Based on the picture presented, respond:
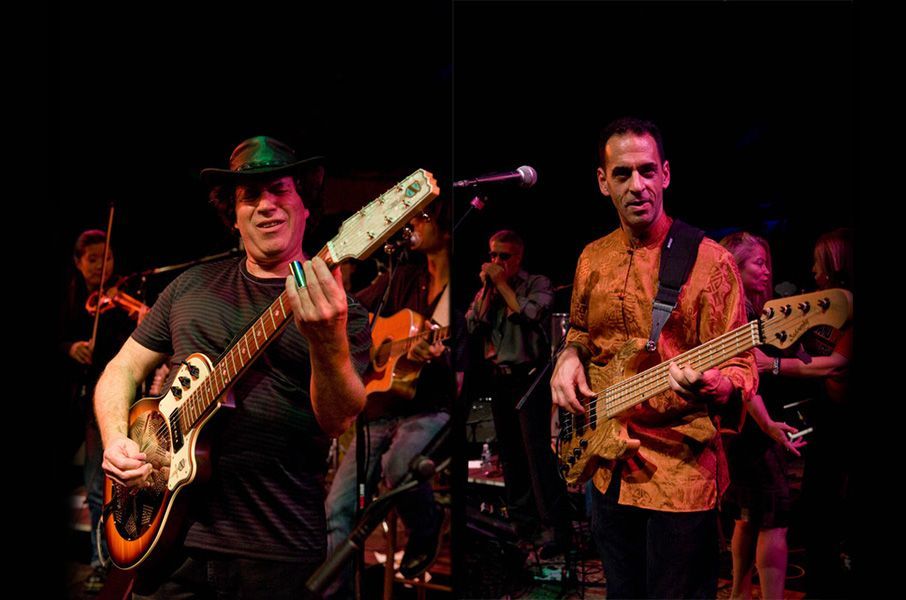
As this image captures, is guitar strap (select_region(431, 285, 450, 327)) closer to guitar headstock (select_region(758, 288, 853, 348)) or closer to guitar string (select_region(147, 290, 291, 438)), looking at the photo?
guitar string (select_region(147, 290, 291, 438))

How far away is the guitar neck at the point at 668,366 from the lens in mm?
1989

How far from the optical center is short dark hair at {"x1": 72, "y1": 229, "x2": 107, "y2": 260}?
9.87 feet

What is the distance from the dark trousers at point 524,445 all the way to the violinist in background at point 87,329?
5.14 feet

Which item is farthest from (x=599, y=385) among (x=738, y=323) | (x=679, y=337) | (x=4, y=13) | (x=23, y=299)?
(x=4, y=13)

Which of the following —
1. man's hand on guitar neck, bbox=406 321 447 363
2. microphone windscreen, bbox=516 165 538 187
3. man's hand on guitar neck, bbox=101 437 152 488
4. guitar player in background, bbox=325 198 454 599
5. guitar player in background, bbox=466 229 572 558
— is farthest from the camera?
man's hand on guitar neck, bbox=406 321 447 363

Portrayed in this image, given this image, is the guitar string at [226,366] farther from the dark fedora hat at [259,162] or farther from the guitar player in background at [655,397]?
the guitar player in background at [655,397]

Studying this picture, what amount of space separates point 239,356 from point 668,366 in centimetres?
129

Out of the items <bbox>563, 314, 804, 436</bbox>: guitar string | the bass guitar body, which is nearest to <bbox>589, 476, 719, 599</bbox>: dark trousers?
<bbox>563, 314, 804, 436</bbox>: guitar string

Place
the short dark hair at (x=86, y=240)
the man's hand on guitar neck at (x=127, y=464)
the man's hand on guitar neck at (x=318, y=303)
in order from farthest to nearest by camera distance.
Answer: the short dark hair at (x=86, y=240)
the man's hand on guitar neck at (x=127, y=464)
the man's hand on guitar neck at (x=318, y=303)

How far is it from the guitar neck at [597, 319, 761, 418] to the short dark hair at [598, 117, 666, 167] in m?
0.64

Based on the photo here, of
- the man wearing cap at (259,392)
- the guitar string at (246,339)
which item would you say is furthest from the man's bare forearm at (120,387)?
the guitar string at (246,339)

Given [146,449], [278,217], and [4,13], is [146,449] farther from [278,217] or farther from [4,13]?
[4,13]

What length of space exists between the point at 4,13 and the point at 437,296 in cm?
223

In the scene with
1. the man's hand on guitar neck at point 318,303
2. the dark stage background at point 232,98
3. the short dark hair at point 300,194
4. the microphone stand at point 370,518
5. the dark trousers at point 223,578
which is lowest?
the dark trousers at point 223,578
